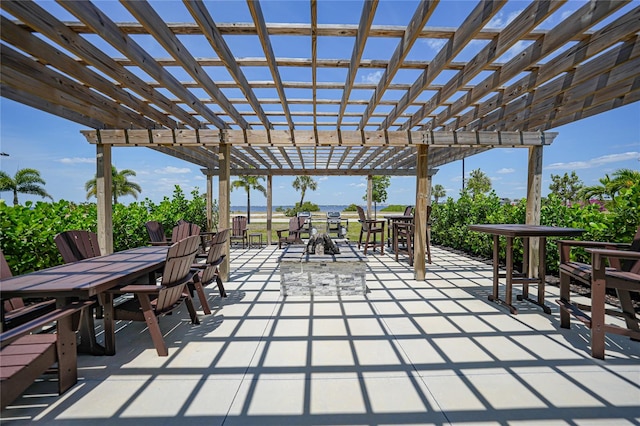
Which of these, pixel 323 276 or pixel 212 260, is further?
pixel 323 276

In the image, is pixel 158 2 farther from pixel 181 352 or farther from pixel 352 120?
pixel 352 120

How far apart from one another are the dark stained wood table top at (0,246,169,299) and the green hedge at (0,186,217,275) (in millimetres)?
737

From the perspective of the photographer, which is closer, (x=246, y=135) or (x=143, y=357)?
(x=143, y=357)

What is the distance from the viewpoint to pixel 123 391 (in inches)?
78.3

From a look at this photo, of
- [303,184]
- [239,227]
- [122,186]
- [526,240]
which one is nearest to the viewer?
[526,240]

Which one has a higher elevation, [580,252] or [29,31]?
[29,31]

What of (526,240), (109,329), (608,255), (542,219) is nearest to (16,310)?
(109,329)

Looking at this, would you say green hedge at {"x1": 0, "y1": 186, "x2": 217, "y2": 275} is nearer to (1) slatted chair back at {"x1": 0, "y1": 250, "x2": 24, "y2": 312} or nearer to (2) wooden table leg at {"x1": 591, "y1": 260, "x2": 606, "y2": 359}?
(1) slatted chair back at {"x1": 0, "y1": 250, "x2": 24, "y2": 312}

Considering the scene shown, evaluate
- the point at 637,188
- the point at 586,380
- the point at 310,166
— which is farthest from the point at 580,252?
the point at 310,166

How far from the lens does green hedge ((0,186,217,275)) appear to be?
3.08 meters

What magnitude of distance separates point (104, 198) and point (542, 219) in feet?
24.3

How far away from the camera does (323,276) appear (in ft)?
13.7

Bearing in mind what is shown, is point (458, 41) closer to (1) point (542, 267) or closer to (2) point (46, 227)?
(1) point (542, 267)

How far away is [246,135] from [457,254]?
615 centimetres
